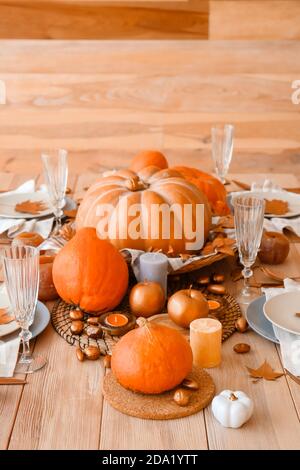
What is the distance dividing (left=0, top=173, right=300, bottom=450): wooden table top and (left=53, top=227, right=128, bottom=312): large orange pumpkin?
141mm

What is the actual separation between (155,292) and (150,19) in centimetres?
282

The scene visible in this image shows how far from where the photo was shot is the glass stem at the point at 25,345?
1247 mm

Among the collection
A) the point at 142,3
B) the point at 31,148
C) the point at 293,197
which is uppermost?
the point at 142,3

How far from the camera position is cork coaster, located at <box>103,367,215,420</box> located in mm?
1097

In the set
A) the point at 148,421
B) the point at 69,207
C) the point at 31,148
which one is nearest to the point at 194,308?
the point at 148,421

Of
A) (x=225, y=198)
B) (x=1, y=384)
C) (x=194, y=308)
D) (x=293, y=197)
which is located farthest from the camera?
(x=293, y=197)

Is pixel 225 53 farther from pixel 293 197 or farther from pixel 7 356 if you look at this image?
pixel 7 356

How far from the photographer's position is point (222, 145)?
206 centimetres

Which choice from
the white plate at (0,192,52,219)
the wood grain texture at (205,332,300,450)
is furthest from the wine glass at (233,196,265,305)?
the white plate at (0,192,52,219)

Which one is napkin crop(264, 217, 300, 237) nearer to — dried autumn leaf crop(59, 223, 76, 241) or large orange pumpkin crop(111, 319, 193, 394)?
dried autumn leaf crop(59, 223, 76, 241)

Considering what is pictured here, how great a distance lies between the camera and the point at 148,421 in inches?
42.8

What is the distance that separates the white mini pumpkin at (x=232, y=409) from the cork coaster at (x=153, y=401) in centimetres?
4
